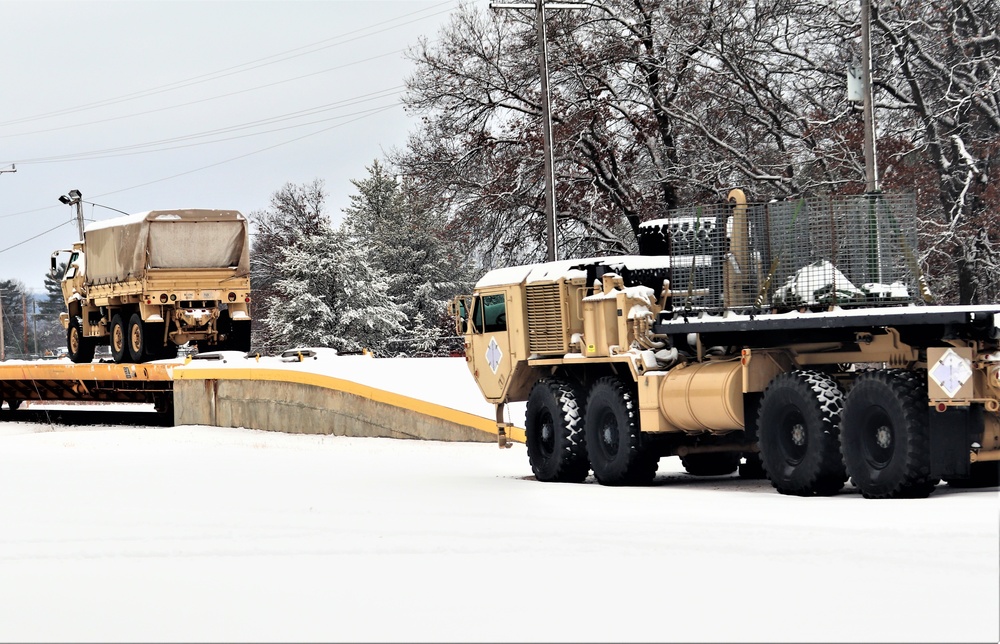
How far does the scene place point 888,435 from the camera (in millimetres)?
13203

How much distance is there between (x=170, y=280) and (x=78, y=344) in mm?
5648

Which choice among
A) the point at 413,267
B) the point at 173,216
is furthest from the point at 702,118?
the point at 413,267

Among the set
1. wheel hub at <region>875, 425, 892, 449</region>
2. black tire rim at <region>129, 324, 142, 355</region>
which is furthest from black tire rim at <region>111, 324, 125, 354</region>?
wheel hub at <region>875, 425, 892, 449</region>

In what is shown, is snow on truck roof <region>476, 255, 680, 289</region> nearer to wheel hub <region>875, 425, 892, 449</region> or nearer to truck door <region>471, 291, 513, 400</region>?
truck door <region>471, 291, 513, 400</region>

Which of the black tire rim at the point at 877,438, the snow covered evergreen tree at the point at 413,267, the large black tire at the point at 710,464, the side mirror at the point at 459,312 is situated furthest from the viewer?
the snow covered evergreen tree at the point at 413,267

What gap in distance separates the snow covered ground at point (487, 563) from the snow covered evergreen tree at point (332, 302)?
49.3 metres

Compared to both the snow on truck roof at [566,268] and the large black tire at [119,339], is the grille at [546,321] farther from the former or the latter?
the large black tire at [119,339]

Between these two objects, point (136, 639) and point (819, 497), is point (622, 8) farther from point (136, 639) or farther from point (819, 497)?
point (136, 639)

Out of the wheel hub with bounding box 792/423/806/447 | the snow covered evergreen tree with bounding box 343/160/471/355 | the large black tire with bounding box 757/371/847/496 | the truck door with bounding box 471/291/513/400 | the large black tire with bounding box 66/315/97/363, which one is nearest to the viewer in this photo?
the large black tire with bounding box 757/371/847/496

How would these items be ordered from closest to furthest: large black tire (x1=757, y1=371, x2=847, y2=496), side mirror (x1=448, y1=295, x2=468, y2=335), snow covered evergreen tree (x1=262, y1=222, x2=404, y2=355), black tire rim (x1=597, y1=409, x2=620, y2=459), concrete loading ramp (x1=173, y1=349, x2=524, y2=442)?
large black tire (x1=757, y1=371, x2=847, y2=496)
black tire rim (x1=597, y1=409, x2=620, y2=459)
side mirror (x1=448, y1=295, x2=468, y2=335)
concrete loading ramp (x1=173, y1=349, x2=524, y2=442)
snow covered evergreen tree (x1=262, y1=222, x2=404, y2=355)

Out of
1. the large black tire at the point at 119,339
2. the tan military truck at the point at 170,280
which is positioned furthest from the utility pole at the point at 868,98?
the large black tire at the point at 119,339

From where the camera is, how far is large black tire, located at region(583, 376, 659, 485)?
16688 millimetres

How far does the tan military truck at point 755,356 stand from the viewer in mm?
12922

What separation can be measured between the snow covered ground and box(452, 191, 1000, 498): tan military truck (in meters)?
0.58
